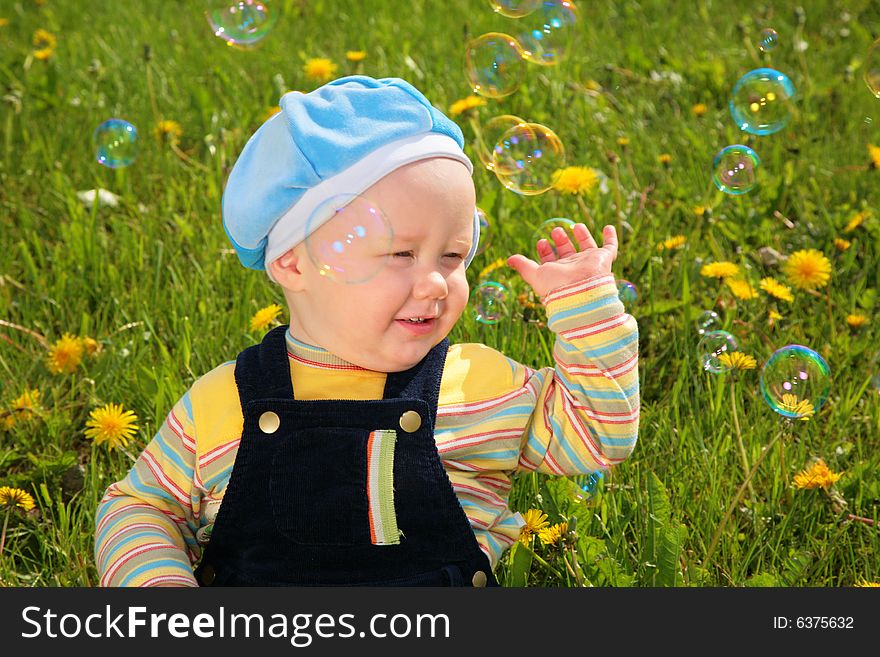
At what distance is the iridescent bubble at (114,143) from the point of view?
3.16 m

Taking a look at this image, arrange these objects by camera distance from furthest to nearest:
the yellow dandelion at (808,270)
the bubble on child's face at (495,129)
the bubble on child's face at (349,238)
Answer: the yellow dandelion at (808,270)
the bubble on child's face at (495,129)
the bubble on child's face at (349,238)

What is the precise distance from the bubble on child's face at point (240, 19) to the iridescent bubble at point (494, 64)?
568 mm

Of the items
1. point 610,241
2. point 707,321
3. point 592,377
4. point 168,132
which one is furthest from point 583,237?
point 168,132

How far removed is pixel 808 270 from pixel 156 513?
1.69 meters

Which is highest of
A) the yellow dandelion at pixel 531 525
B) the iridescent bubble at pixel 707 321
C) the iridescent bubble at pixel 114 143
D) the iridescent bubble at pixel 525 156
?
the iridescent bubble at pixel 114 143

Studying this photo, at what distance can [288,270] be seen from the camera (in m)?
1.94

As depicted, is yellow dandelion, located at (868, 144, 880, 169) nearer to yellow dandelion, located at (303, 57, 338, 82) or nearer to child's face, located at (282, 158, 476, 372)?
yellow dandelion, located at (303, 57, 338, 82)

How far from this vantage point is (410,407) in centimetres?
187

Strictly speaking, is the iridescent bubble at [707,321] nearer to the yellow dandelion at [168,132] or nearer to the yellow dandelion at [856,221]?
the yellow dandelion at [856,221]

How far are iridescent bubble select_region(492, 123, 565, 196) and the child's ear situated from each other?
730 millimetres

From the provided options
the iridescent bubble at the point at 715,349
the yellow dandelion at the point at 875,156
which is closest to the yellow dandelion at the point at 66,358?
the iridescent bubble at the point at 715,349

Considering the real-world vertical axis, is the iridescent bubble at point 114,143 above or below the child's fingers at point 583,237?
above

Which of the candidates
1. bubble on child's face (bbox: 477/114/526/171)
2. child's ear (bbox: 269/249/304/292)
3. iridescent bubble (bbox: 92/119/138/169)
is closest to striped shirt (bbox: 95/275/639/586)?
child's ear (bbox: 269/249/304/292)
